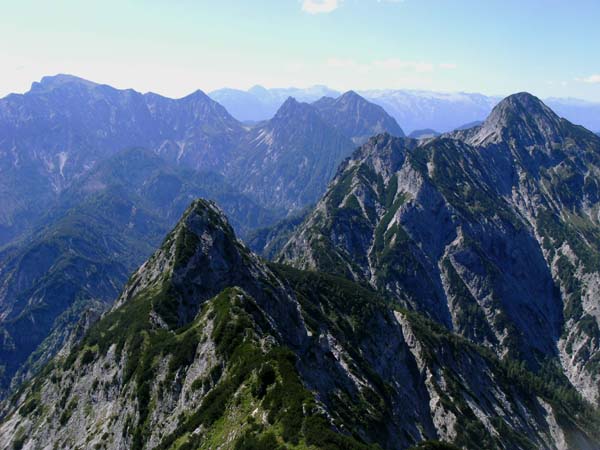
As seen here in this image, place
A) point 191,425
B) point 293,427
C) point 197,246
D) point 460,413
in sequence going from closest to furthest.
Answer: point 293,427 → point 191,425 → point 197,246 → point 460,413

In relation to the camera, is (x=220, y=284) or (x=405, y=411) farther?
(x=405, y=411)

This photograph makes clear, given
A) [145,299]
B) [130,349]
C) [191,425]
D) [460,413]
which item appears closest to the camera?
[191,425]

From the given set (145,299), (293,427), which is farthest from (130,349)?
(293,427)

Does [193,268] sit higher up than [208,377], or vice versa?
[193,268]

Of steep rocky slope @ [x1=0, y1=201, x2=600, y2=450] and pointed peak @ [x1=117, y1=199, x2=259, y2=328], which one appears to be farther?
pointed peak @ [x1=117, y1=199, x2=259, y2=328]

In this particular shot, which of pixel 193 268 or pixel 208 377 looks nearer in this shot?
pixel 208 377

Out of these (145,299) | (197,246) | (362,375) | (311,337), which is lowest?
(362,375)

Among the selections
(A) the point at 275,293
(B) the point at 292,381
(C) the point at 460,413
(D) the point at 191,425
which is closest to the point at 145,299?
(A) the point at 275,293

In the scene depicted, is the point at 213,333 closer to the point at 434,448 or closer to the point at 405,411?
the point at 434,448

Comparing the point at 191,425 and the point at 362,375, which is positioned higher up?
the point at 191,425

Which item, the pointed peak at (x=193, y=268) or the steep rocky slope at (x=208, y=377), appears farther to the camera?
the pointed peak at (x=193, y=268)
